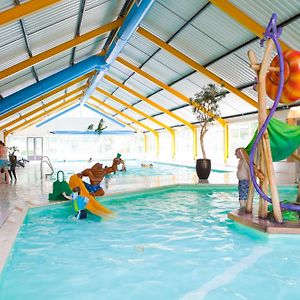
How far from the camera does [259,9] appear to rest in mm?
8961

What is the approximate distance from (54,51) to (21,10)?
4.47m

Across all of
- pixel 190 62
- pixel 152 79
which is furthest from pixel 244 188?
pixel 152 79

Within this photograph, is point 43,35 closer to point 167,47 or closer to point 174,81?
point 167,47

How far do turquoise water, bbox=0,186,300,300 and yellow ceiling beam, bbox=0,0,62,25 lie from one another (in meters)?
3.52

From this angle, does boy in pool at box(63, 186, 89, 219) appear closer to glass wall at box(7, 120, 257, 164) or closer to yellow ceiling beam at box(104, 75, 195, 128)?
glass wall at box(7, 120, 257, 164)

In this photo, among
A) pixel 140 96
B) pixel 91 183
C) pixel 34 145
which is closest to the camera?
pixel 91 183

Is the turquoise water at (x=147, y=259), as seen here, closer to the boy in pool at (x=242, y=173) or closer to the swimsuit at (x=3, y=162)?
the boy in pool at (x=242, y=173)

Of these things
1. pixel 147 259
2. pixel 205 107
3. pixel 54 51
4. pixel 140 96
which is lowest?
pixel 147 259

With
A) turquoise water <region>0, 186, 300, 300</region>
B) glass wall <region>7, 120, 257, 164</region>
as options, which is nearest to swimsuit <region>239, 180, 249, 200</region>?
turquoise water <region>0, 186, 300, 300</region>

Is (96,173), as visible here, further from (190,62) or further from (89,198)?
(190,62)

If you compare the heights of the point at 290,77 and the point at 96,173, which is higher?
the point at 290,77

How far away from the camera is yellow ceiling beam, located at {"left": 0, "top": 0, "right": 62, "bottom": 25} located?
20.7 feet

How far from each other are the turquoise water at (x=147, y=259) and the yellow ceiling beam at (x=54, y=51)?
5.69 m

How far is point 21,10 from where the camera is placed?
646 cm
